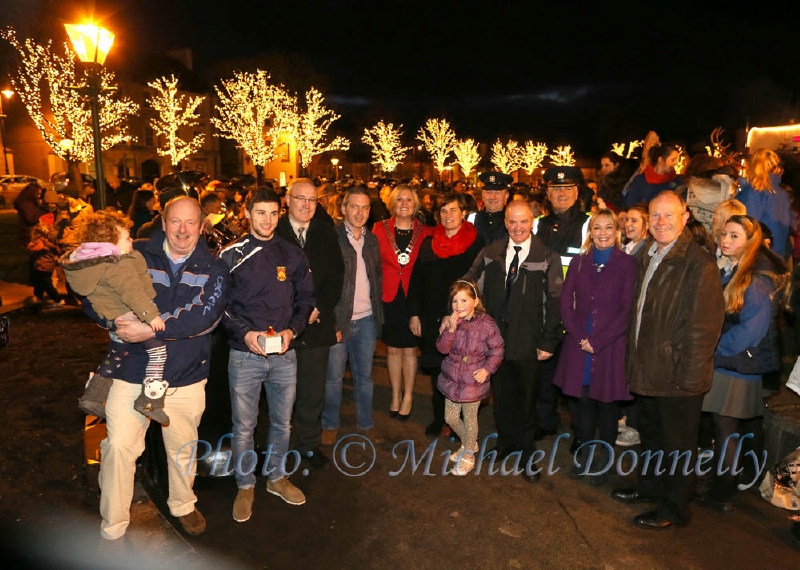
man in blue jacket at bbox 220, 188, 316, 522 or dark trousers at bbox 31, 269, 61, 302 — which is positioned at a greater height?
man in blue jacket at bbox 220, 188, 316, 522

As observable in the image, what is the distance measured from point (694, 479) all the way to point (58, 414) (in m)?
5.83

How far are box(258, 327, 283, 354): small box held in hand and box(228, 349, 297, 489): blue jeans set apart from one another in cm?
20

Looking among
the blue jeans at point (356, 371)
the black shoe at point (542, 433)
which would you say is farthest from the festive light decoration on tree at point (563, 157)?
the blue jeans at point (356, 371)

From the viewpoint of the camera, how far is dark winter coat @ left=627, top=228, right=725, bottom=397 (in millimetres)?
3791

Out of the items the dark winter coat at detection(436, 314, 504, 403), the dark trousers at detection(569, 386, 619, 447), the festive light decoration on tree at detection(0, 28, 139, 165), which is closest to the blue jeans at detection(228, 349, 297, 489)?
the dark winter coat at detection(436, 314, 504, 403)

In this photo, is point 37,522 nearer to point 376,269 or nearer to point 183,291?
point 183,291

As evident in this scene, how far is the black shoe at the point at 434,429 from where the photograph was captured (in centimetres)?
563

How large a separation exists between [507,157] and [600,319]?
228ft

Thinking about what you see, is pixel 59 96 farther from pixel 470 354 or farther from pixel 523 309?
pixel 523 309

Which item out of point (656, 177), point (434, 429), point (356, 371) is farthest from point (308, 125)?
point (434, 429)

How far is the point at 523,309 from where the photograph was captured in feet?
15.6

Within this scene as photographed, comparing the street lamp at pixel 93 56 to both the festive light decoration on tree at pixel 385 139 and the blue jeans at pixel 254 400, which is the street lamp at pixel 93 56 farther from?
the festive light decoration on tree at pixel 385 139

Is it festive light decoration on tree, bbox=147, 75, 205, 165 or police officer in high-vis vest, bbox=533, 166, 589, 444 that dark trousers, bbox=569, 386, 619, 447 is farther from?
festive light decoration on tree, bbox=147, 75, 205, 165

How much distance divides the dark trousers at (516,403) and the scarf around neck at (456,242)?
1.19 meters
